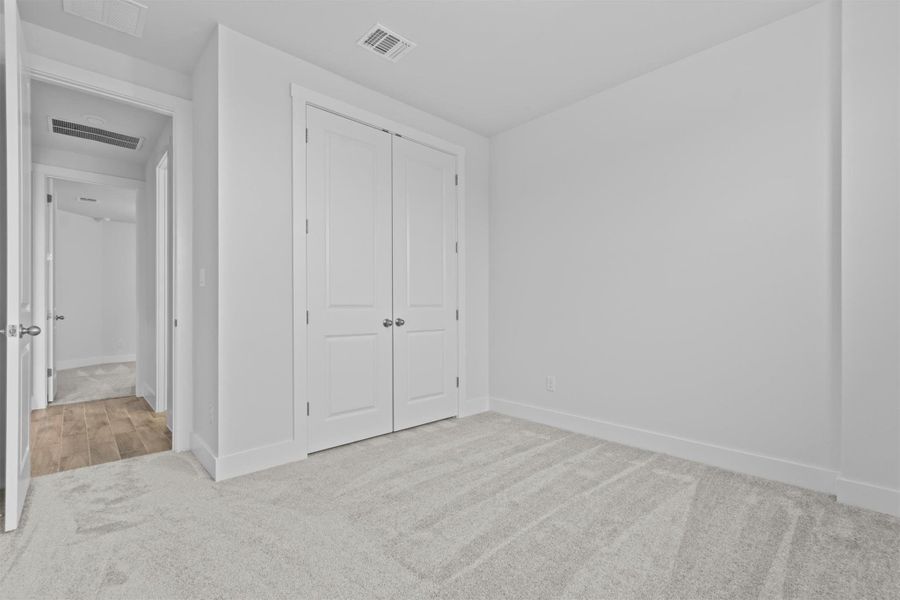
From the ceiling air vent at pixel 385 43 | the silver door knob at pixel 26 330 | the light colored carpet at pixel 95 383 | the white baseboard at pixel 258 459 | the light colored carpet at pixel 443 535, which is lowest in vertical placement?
the light colored carpet at pixel 95 383

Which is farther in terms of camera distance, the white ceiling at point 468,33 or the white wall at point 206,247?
the white wall at point 206,247

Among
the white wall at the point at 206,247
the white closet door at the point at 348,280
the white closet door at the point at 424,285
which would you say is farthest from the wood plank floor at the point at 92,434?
the white closet door at the point at 424,285

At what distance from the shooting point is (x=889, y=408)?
6.91 feet

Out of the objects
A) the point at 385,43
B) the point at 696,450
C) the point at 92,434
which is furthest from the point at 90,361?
the point at 696,450

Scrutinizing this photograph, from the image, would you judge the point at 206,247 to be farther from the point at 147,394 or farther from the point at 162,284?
the point at 147,394

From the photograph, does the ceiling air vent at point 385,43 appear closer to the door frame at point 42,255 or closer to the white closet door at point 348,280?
the white closet door at point 348,280

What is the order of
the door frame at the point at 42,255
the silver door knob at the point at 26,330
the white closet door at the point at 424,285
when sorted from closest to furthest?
the silver door knob at the point at 26,330
the white closet door at the point at 424,285
the door frame at the point at 42,255

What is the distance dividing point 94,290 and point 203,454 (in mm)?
6185

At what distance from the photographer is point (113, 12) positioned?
2373 millimetres

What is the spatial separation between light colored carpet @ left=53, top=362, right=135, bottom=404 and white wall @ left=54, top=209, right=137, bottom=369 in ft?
Result: 1.14

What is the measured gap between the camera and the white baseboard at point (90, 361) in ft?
22.0

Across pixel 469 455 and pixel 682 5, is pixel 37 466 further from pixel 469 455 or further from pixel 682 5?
pixel 682 5

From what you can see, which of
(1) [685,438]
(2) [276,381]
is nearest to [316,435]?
(2) [276,381]

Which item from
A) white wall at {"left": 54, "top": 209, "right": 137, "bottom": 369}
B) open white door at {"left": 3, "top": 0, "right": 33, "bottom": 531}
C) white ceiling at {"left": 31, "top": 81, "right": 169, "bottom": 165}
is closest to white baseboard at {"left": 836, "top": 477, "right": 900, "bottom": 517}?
open white door at {"left": 3, "top": 0, "right": 33, "bottom": 531}
